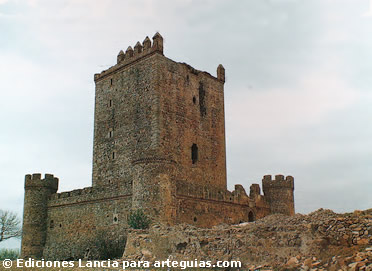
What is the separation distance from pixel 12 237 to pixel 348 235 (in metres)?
26.3

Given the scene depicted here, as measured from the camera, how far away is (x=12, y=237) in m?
31.3

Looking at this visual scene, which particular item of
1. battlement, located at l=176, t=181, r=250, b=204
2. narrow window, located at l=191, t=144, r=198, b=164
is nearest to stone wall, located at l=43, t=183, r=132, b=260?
battlement, located at l=176, t=181, r=250, b=204

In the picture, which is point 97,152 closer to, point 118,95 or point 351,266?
point 118,95

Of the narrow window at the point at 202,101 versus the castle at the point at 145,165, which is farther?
the narrow window at the point at 202,101

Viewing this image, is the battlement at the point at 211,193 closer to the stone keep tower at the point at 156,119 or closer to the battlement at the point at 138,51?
the stone keep tower at the point at 156,119

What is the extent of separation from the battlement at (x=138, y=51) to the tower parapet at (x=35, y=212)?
703 cm

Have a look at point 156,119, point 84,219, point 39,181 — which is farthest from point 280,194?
point 39,181

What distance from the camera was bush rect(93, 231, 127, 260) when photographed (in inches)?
791

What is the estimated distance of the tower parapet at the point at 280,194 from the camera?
26078mm

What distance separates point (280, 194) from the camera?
26.2m

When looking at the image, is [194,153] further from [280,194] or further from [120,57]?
[120,57]

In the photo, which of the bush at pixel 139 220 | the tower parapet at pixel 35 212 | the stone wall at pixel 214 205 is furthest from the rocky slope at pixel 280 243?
the tower parapet at pixel 35 212

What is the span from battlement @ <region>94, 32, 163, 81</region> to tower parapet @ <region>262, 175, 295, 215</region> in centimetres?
967

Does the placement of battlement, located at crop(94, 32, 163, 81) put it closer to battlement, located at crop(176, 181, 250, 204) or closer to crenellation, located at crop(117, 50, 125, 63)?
crenellation, located at crop(117, 50, 125, 63)
